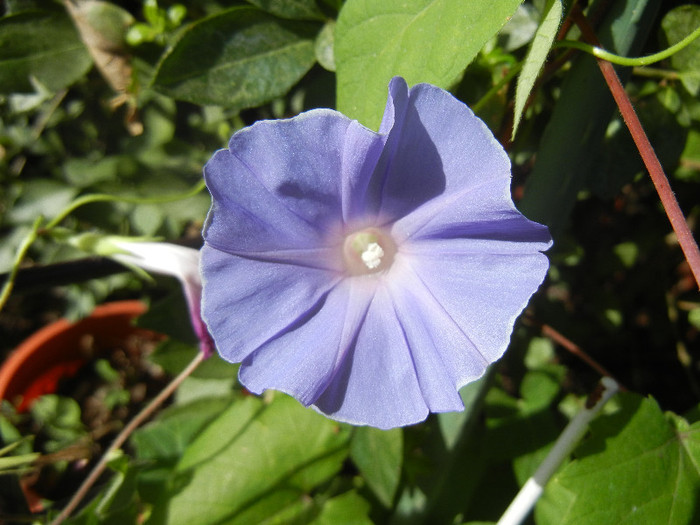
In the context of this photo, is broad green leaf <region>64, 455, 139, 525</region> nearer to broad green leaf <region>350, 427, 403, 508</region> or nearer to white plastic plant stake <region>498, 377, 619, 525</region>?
broad green leaf <region>350, 427, 403, 508</region>

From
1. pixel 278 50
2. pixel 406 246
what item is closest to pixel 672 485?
pixel 406 246

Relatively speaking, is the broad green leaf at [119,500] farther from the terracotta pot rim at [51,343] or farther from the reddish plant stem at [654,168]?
the reddish plant stem at [654,168]

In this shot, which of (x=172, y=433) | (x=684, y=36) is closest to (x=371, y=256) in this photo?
(x=684, y=36)

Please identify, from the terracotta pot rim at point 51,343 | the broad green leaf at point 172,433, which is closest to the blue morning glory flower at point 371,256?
the broad green leaf at point 172,433

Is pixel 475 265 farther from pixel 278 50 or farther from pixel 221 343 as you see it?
pixel 278 50

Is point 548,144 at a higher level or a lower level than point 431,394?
higher

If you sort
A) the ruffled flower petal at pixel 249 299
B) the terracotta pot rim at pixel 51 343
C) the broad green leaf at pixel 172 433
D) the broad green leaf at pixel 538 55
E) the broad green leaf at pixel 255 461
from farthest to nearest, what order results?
the terracotta pot rim at pixel 51 343 → the broad green leaf at pixel 172 433 → the broad green leaf at pixel 255 461 → the ruffled flower petal at pixel 249 299 → the broad green leaf at pixel 538 55

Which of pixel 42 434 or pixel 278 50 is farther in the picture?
pixel 42 434
